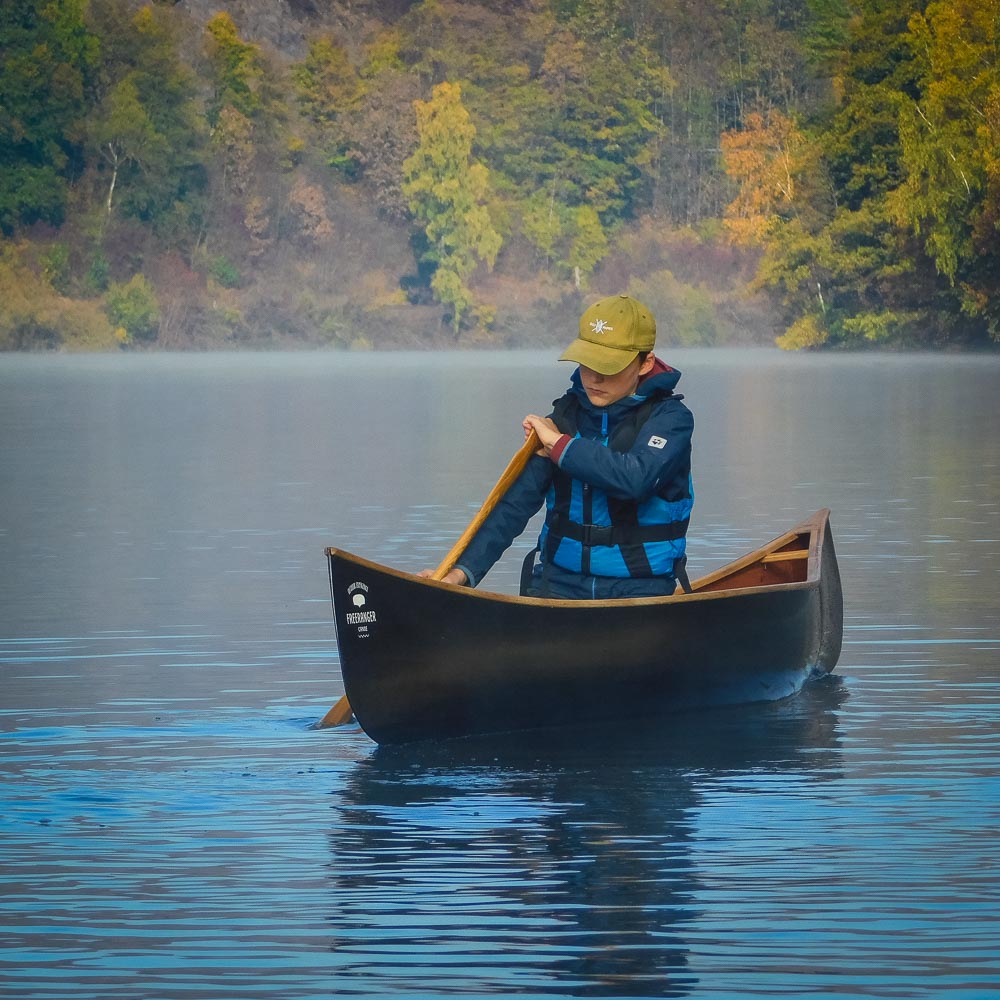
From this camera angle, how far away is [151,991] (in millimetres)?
5074

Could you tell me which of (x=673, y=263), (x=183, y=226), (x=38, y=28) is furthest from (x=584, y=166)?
(x=38, y=28)

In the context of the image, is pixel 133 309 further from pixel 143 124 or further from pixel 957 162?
pixel 957 162

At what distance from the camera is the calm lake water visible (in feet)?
17.3

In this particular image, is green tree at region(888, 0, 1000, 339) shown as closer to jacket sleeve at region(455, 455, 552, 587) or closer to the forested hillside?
the forested hillside

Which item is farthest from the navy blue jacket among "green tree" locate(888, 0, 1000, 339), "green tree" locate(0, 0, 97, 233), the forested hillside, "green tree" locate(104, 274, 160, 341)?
"green tree" locate(0, 0, 97, 233)

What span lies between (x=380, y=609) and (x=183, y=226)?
80.6 m

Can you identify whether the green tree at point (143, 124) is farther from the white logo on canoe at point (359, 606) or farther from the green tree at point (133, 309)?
the white logo on canoe at point (359, 606)

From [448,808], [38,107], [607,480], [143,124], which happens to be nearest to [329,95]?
[143,124]

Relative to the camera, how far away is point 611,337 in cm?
775

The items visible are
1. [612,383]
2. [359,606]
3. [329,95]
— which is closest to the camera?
[359,606]

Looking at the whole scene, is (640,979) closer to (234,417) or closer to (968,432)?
(968,432)

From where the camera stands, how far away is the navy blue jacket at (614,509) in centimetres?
784

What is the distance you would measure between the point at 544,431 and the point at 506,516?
544 mm

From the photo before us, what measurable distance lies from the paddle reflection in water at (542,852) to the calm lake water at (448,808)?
0.6 inches
